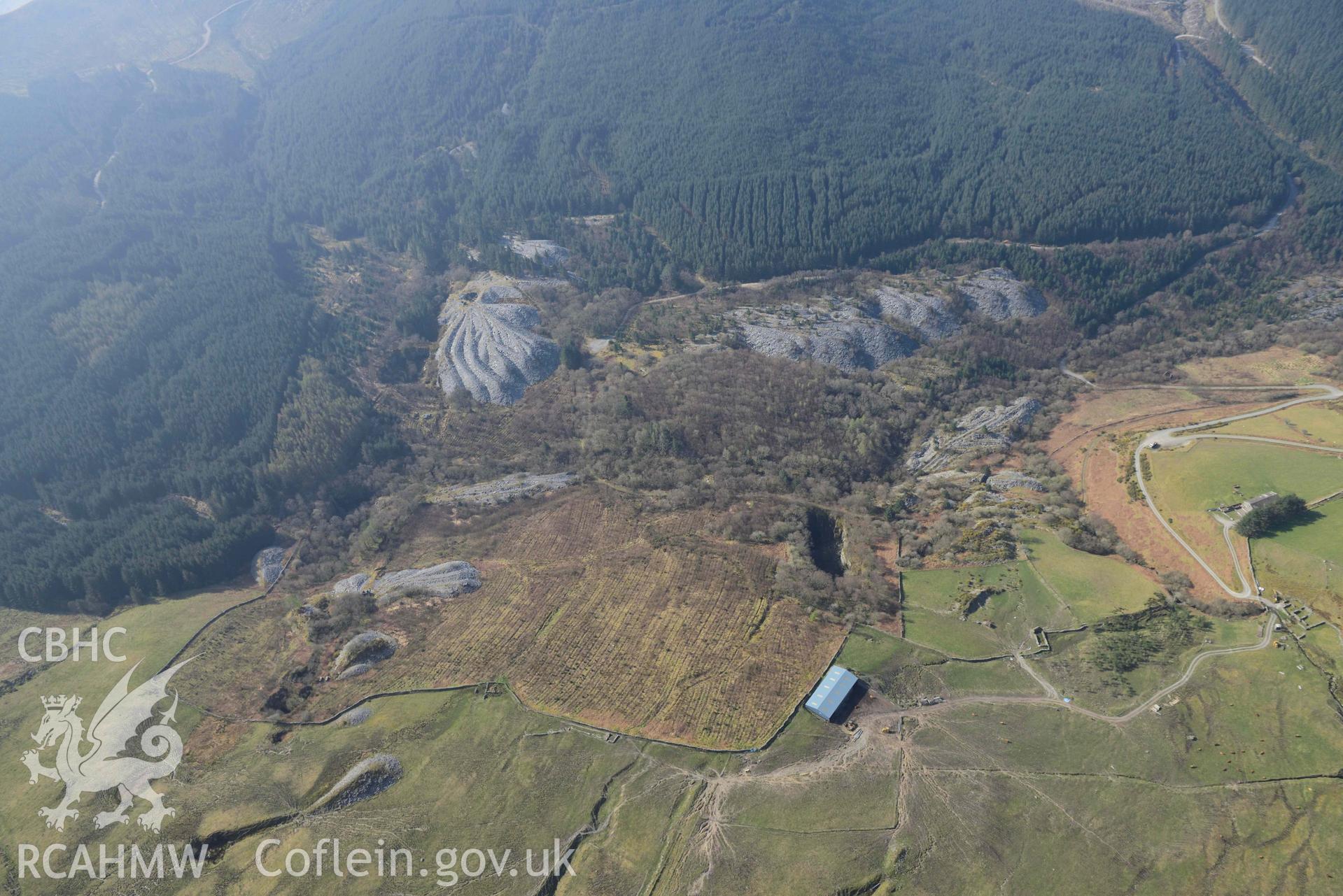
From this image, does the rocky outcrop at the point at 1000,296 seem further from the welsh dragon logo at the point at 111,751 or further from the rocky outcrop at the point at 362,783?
the welsh dragon logo at the point at 111,751

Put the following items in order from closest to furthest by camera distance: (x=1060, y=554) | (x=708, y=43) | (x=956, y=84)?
1. (x=1060, y=554)
2. (x=956, y=84)
3. (x=708, y=43)

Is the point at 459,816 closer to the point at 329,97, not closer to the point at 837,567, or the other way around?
the point at 837,567


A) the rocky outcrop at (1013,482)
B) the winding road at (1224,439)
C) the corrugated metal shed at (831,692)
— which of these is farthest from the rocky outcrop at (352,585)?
the winding road at (1224,439)

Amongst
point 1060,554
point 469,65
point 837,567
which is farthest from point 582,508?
point 469,65

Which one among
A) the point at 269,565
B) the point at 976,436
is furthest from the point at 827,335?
the point at 269,565

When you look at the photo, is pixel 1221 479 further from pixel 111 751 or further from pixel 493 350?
pixel 111 751
